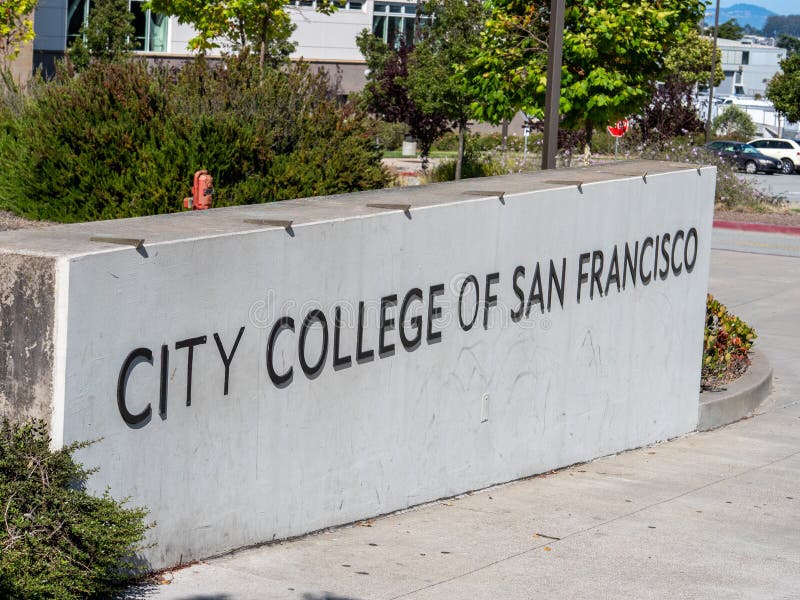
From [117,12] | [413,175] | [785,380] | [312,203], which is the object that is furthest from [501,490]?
[117,12]

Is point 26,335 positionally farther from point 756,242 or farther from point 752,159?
point 752,159

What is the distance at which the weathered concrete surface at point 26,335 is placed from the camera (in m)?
4.97

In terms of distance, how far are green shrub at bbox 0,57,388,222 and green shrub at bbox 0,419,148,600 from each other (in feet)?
28.6

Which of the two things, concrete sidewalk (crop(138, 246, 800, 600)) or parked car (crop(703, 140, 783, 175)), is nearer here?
concrete sidewalk (crop(138, 246, 800, 600))

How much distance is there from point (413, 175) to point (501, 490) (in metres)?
26.4

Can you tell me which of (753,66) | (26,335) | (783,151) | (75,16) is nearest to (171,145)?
(26,335)

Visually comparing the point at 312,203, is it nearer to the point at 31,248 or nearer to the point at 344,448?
the point at 344,448

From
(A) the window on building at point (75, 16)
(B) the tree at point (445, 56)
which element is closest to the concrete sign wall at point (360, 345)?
(B) the tree at point (445, 56)

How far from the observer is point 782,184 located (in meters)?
46.0

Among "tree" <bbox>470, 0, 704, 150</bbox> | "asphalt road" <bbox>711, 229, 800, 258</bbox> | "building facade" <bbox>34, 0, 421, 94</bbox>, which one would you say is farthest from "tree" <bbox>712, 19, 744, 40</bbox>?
"tree" <bbox>470, 0, 704, 150</bbox>

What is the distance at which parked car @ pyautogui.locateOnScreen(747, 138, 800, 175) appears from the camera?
5253 cm

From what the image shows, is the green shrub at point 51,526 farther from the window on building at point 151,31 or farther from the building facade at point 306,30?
the window on building at point 151,31

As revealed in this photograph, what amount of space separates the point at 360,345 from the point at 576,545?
1645 mm

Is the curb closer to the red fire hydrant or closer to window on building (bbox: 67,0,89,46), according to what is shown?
the red fire hydrant
